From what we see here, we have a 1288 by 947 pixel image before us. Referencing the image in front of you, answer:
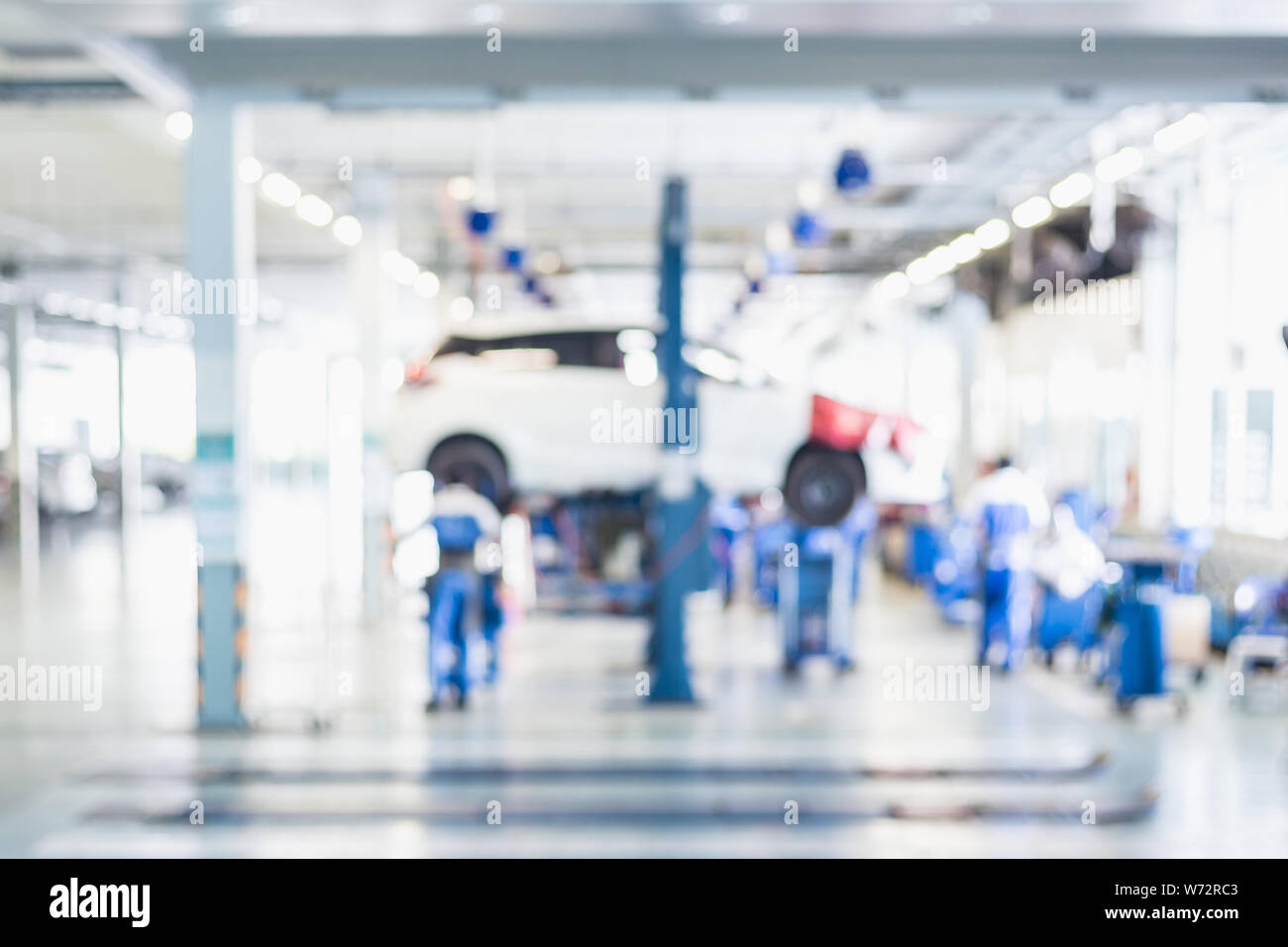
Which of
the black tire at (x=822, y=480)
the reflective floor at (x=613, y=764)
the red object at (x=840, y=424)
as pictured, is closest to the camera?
the reflective floor at (x=613, y=764)

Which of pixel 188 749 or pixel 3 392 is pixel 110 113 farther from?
pixel 3 392

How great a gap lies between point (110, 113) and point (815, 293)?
1212cm

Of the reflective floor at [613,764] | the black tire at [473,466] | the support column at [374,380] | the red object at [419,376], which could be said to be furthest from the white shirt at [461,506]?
the support column at [374,380]

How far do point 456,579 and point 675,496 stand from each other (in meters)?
1.37

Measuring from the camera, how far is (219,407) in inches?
270

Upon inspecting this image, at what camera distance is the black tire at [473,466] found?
869cm

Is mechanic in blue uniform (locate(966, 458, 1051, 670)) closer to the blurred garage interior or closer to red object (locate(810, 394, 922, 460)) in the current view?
the blurred garage interior

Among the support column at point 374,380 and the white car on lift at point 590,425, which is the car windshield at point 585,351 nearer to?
the white car on lift at point 590,425

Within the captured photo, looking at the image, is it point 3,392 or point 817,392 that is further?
point 3,392

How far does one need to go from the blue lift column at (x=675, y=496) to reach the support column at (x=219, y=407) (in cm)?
238

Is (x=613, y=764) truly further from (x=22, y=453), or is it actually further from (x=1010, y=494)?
(x=22, y=453)

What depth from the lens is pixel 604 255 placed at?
1734 cm
